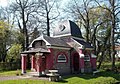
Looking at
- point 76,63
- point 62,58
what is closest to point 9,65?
point 76,63

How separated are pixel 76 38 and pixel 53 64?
8.26 meters

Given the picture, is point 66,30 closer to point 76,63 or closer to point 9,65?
point 76,63

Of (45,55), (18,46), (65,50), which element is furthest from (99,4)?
(18,46)

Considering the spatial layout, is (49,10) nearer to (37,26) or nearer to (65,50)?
(37,26)

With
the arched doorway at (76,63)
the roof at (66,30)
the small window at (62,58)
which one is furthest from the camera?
the roof at (66,30)

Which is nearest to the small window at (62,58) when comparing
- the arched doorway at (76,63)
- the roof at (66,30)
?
the arched doorway at (76,63)

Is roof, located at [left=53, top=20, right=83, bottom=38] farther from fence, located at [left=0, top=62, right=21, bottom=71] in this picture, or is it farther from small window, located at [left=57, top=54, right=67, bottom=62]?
fence, located at [left=0, top=62, right=21, bottom=71]

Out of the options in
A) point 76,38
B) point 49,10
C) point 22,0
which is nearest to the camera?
point 76,38

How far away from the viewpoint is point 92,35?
46.7 m

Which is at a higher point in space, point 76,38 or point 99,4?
point 99,4

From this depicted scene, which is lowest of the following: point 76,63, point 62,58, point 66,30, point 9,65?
point 9,65

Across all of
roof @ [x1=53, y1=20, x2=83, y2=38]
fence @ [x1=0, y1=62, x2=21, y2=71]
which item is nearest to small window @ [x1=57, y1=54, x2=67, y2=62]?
roof @ [x1=53, y1=20, x2=83, y2=38]

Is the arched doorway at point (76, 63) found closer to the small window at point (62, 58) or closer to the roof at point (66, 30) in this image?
the small window at point (62, 58)

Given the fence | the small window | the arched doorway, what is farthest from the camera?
the fence
